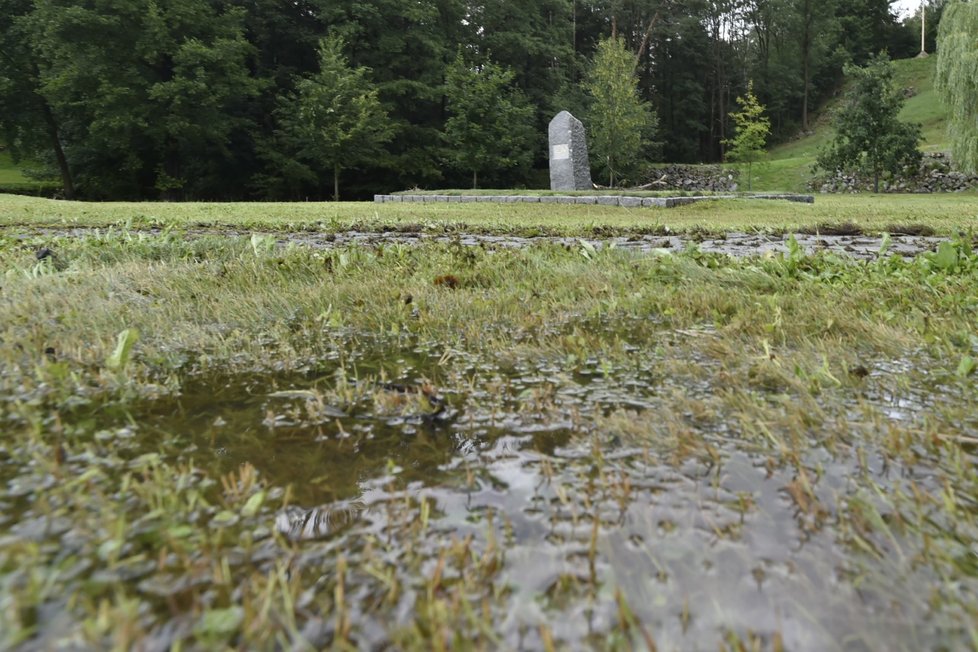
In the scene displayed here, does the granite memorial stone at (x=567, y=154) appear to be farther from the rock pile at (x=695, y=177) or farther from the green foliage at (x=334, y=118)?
the rock pile at (x=695, y=177)

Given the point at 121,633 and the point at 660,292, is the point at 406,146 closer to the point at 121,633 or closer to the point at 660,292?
the point at 660,292

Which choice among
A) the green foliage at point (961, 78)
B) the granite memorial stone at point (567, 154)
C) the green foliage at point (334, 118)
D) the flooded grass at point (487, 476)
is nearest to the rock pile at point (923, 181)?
the green foliage at point (961, 78)

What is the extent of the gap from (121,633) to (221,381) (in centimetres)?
142

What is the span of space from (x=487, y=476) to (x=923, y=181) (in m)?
39.0

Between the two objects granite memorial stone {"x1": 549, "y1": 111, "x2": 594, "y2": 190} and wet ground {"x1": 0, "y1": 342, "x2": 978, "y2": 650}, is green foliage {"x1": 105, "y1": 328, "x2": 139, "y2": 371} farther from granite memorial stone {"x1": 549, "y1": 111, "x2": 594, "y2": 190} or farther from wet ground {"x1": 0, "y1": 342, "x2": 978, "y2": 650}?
granite memorial stone {"x1": 549, "y1": 111, "x2": 594, "y2": 190}

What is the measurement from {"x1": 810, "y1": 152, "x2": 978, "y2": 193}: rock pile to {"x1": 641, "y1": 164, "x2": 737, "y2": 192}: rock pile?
6135 millimetres

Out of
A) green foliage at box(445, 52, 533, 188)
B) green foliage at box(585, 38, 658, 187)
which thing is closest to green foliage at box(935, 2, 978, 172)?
green foliage at box(585, 38, 658, 187)

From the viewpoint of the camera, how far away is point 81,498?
4.42 ft

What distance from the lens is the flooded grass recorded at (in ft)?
3.40

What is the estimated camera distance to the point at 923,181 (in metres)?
32.8

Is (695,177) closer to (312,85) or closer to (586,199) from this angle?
(312,85)

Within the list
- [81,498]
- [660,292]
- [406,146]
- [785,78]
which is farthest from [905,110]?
[81,498]

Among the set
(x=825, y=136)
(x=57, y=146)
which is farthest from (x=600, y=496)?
(x=825, y=136)

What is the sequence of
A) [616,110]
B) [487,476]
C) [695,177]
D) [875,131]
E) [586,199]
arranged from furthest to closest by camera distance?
1. [695,177]
2. [616,110]
3. [875,131]
4. [586,199]
5. [487,476]
